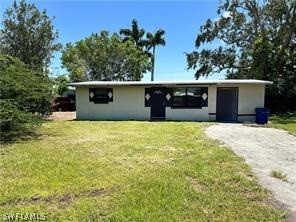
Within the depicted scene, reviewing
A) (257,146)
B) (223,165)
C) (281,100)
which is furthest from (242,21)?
(223,165)

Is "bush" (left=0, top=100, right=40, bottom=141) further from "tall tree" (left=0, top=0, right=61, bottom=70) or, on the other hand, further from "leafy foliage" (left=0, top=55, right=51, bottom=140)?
"tall tree" (left=0, top=0, right=61, bottom=70)

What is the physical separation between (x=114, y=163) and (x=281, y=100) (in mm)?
21452

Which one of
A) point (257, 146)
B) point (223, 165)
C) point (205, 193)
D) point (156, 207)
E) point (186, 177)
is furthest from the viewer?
point (257, 146)

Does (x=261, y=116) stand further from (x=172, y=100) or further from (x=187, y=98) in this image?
(x=172, y=100)

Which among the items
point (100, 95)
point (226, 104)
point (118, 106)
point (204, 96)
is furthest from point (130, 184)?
point (226, 104)

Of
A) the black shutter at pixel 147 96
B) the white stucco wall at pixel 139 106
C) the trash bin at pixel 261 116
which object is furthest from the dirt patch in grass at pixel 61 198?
the black shutter at pixel 147 96

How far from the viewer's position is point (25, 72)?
12.9m

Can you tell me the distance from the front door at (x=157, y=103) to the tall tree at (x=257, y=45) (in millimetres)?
9155

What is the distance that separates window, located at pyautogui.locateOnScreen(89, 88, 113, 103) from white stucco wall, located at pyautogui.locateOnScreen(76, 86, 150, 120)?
19 centimetres

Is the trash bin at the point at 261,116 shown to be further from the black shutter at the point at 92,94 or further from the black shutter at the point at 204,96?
the black shutter at the point at 92,94

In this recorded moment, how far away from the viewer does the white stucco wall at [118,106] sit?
21.6 meters

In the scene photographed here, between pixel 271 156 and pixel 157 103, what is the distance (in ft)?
41.1

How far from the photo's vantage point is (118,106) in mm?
21938

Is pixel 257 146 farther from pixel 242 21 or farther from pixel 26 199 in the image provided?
pixel 242 21
